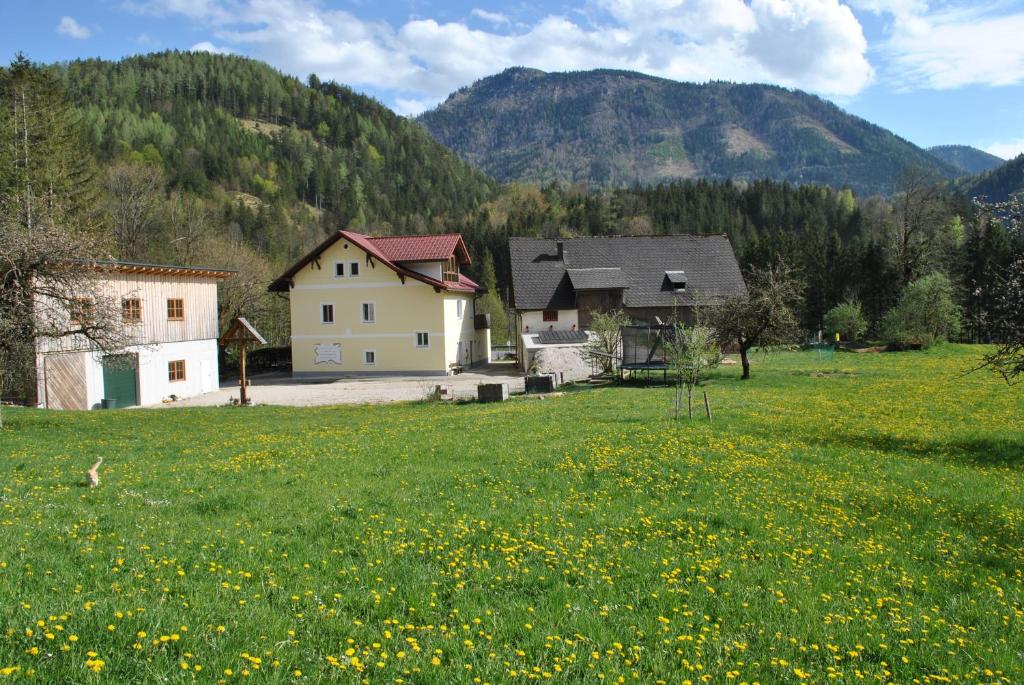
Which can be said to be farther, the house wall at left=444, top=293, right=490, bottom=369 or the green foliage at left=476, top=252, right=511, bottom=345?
the green foliage at left=476, top=252, right=511, bottom=345

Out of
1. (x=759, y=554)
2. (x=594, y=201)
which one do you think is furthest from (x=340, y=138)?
(x=759, y=554)

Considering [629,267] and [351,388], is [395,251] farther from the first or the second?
[629,267]

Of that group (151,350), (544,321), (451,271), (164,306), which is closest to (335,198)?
(544,321)

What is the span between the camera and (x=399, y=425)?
2133 cm

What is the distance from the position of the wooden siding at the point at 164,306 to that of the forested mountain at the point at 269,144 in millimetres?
63290

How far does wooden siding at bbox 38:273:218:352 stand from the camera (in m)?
32.4

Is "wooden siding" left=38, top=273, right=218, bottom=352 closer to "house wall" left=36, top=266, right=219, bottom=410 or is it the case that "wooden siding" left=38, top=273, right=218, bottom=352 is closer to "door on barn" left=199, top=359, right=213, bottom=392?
"house wall" left=36, top=266, right=219, bottom=410

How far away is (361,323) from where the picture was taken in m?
46.8

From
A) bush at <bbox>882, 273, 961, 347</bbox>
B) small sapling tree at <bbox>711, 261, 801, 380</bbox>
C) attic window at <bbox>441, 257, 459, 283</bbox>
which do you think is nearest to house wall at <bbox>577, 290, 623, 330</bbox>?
attic window at <bbox>441, 257, 459, 283</bbox>

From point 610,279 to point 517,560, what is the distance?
153 feet

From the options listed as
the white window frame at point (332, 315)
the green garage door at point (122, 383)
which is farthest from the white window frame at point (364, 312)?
the green garage door at point (122, 383)

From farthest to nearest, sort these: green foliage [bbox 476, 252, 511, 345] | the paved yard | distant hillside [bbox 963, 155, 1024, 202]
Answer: distant hillside [bbox 963, 155, 1024, 202], green foliage [bbox 476, 252, 511, 345], the paved yard

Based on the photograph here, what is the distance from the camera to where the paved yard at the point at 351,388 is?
34.4m

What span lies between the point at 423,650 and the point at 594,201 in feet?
423
